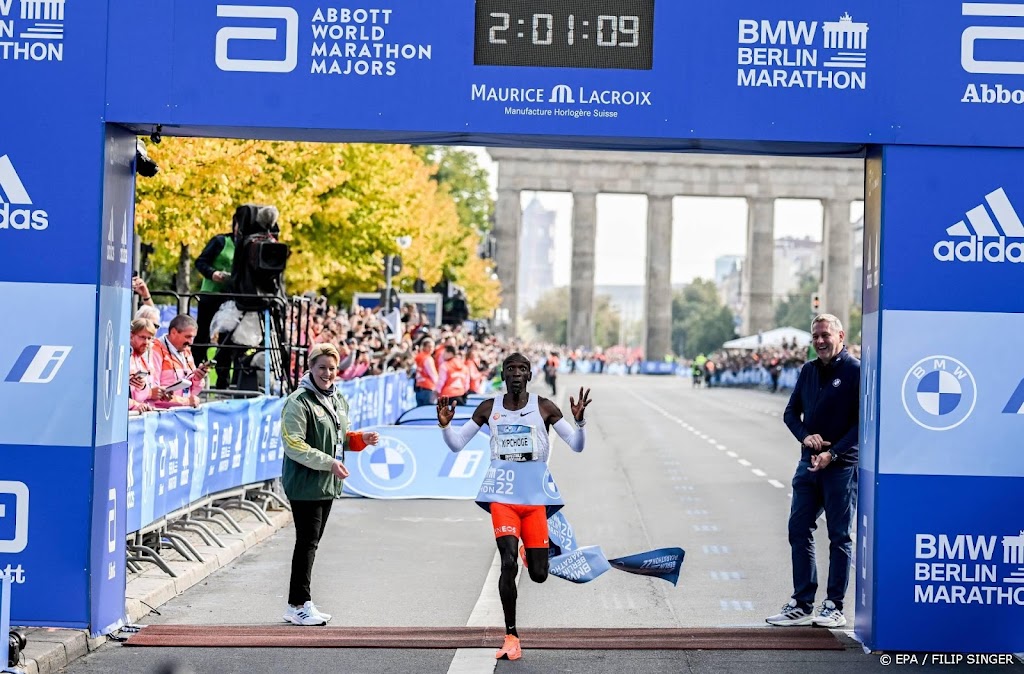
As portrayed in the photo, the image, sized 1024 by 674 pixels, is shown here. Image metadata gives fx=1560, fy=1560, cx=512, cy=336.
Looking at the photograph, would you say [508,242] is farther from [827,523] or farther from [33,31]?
[33,31]

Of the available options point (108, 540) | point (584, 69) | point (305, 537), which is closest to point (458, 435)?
point (305, 537)

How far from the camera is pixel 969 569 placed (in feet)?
30.9

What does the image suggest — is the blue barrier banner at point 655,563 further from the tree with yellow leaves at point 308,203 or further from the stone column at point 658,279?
the stone column at point 658,279

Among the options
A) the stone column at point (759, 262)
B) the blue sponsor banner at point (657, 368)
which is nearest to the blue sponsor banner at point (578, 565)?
the stone column at point (759, 262)

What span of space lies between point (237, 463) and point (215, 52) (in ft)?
22.5

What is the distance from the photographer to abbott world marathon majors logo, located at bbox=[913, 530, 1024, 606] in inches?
370

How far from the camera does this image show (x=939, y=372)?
9.44 meters

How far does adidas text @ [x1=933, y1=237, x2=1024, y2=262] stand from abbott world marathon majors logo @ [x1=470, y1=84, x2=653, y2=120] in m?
1.98

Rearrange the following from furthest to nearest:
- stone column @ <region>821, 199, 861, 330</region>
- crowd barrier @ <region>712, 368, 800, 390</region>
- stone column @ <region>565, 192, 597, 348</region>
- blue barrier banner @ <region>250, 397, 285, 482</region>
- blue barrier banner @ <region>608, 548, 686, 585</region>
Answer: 1. stone column @ <region>565, 192, 597, 348</region>
2. stone column @ <region>821, 199, 861, 330</region>
3. crowd barrier @ <region>712, 368, 800, 390</region>
4. blue barrier banner @ <region>250, 397, 285, 482</region>
5. blue barrier banner @ <region>608, 548, 686, 585</region>

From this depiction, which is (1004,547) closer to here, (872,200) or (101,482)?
(872,200)

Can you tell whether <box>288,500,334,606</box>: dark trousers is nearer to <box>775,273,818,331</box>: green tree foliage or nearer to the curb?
the curb

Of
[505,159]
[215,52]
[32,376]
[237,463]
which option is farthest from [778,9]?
[505,159]

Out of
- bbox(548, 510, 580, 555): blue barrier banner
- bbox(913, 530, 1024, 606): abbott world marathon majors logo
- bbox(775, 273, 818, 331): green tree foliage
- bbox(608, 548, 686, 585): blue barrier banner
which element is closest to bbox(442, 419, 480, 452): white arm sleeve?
bbox(548, 510, 580, 555): blue barrier banner

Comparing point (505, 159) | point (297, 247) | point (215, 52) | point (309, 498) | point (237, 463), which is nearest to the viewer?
point (215, 52)
